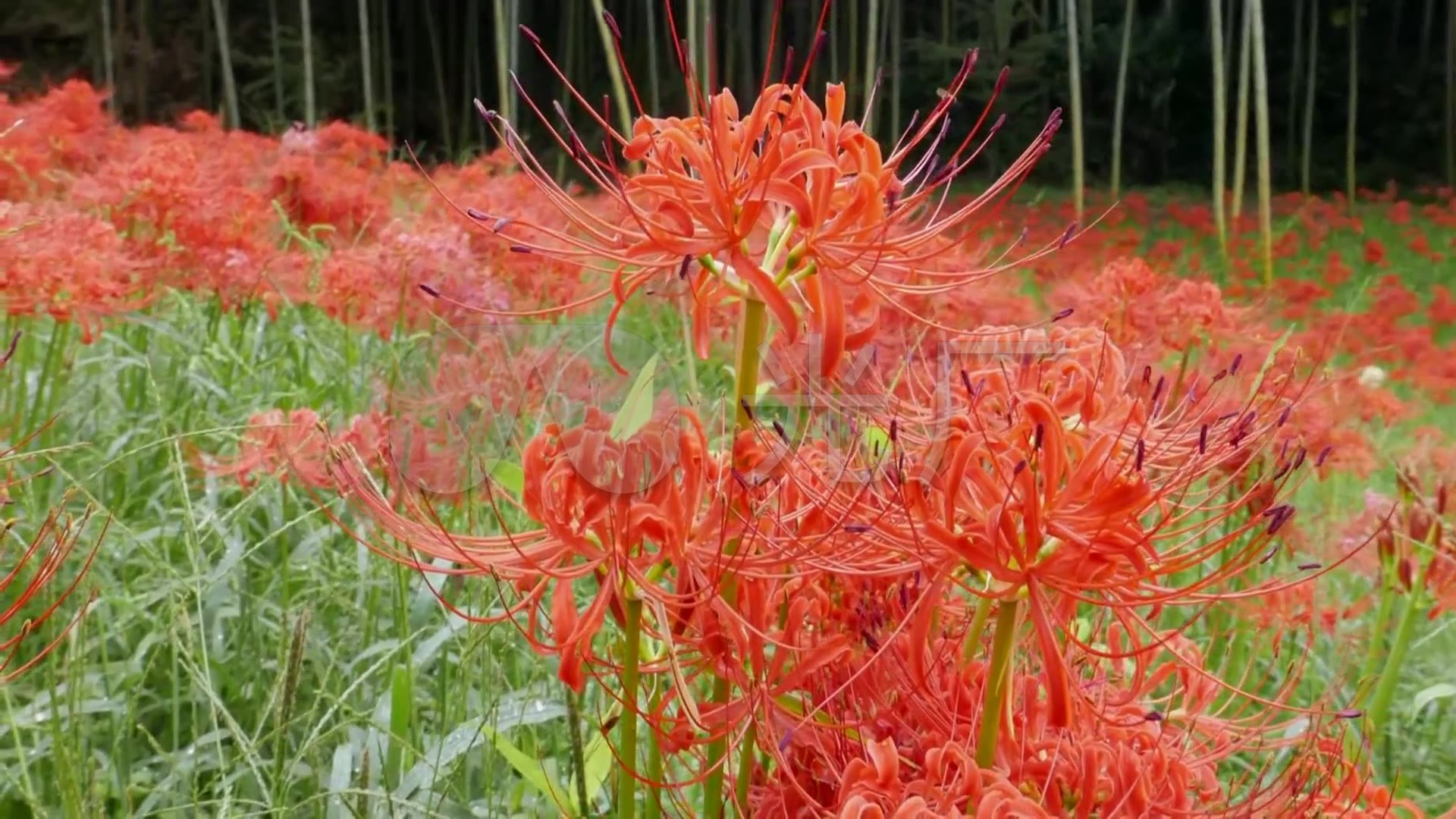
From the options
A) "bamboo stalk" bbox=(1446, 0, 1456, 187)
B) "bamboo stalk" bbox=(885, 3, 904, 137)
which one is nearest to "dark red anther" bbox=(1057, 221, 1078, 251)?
"bamboo stalk" bbox=(885, 3, 904, 137)

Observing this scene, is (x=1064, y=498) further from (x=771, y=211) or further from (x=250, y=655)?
(x=250, y=655)

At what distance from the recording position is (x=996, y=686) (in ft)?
2.12

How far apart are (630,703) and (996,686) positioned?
19 centimetres

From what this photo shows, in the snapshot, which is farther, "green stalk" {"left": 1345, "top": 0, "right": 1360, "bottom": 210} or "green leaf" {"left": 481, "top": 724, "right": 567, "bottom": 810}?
"green stalk" {"left": 1345, "top": 0, "right": 1360, "bottom": 210}

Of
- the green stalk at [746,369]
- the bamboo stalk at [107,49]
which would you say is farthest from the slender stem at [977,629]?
the bamboo stalk at [107,49]

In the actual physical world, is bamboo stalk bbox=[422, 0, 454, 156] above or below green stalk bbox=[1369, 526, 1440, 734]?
above

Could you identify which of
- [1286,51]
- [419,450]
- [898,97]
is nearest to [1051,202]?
[898,97]

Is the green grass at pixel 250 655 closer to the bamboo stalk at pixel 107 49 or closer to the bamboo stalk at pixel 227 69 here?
the bamboo stalk at pixel 227 69

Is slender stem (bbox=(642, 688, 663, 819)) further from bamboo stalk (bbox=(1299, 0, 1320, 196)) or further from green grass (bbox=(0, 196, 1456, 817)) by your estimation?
bamboo stalk (bbox=(1299, 0, 1320, 196))

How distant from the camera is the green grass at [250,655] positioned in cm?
101

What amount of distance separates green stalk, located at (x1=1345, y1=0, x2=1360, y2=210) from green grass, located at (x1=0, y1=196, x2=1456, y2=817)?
20.4 feet

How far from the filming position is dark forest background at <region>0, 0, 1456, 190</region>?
8.23 meters

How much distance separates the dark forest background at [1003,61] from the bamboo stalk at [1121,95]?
0.05 meters

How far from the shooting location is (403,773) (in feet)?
3.84
